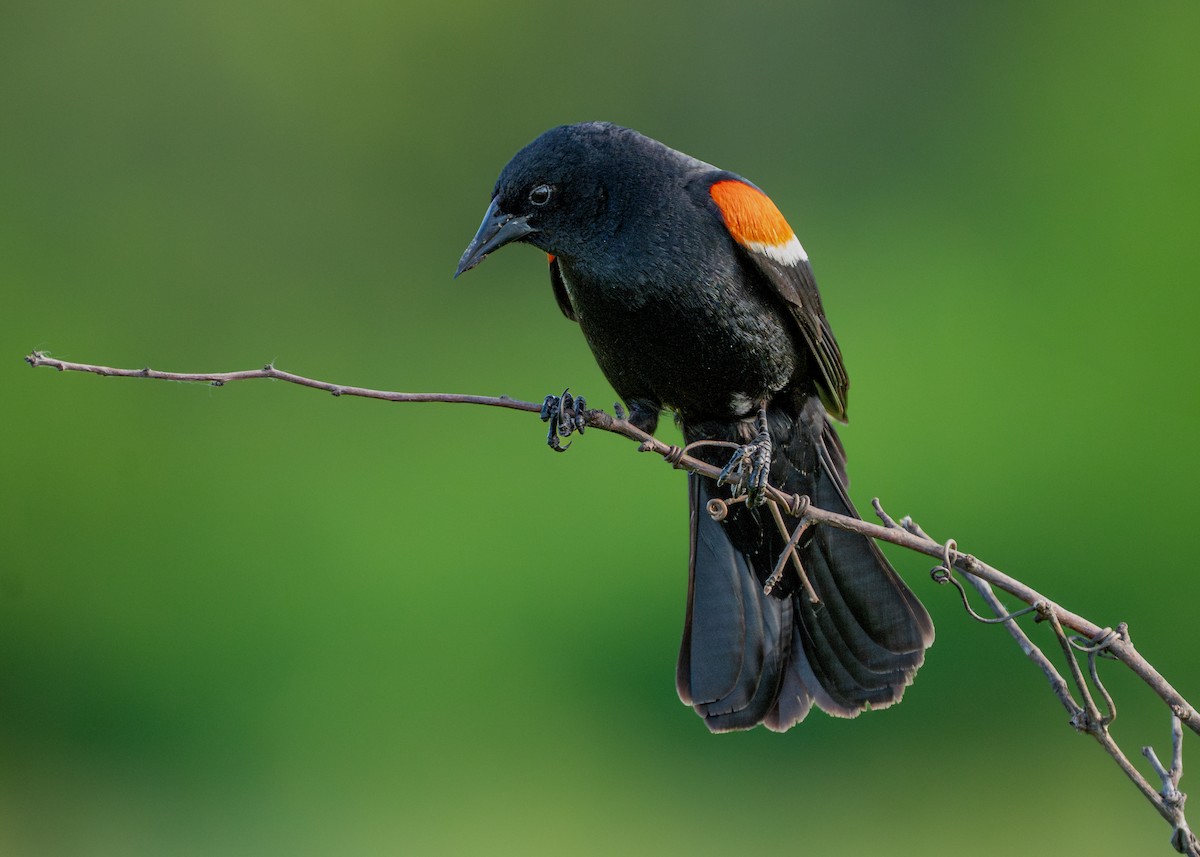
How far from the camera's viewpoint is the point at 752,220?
96.0 inches

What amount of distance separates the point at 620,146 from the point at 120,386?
140 inches

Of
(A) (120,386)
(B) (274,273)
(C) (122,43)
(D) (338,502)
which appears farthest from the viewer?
(C) (122,43)

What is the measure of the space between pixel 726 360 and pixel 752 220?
11.4 inches

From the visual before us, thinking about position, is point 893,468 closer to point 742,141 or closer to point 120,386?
point 742,141

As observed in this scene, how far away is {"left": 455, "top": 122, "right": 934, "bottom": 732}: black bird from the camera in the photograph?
2.37 meters

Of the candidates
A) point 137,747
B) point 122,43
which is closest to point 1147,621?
point 137,747

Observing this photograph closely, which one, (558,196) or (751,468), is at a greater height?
(558,196)

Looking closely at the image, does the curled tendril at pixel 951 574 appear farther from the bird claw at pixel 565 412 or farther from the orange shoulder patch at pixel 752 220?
the orange shoulder patch at pixel 752 220

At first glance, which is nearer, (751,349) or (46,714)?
(751,349)

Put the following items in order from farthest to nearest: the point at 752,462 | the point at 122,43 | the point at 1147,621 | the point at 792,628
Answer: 1. the point at 122,43
2. the point at 1147,621
3. the point at 792,628
4. the point at 752,462

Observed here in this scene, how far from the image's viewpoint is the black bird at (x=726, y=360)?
7.76ft

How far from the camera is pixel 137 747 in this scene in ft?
14.1

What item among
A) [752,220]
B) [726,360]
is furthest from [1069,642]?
[752,220]

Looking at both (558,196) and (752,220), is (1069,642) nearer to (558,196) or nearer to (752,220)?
(752,220)
